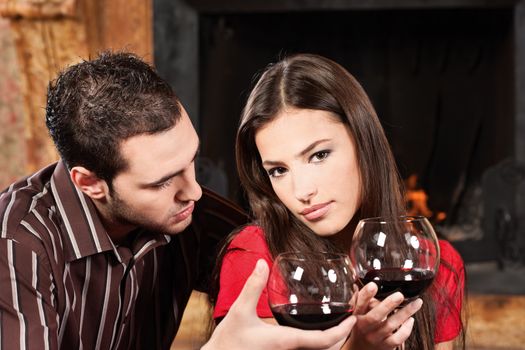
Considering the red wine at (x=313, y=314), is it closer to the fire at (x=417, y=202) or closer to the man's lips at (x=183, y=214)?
the man's lips at (x=183, y=214)

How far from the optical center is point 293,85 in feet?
5.43

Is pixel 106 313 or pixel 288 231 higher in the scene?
pixel 288 231

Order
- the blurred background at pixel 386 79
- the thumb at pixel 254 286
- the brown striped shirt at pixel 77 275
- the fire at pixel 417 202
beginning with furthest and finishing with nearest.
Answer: the fire at pixel 417 202 < the blurred background at pixel 386 79 < the brown striped shirt at pixel 77 275 < the thumb at pixel 254 286

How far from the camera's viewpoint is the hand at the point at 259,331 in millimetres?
1158

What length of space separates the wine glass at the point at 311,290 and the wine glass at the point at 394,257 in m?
0.11

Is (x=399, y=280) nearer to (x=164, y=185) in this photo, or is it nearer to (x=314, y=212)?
(x=314, y=212)

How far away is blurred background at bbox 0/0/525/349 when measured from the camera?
2.95m

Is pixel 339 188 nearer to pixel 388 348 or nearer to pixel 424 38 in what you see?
pixel 388 348

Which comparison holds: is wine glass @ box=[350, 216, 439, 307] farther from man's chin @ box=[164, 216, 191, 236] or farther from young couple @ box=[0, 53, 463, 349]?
man's chin @ box=[164, 216, 191, 236]

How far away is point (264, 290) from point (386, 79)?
180 centimetres

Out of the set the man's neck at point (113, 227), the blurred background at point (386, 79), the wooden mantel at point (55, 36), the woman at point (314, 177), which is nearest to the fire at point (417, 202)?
the blurred background at point (386, 79)

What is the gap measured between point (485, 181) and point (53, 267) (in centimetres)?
170

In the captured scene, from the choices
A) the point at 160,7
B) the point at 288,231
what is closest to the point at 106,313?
the point at 288,231

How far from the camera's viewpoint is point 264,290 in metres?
1.59
